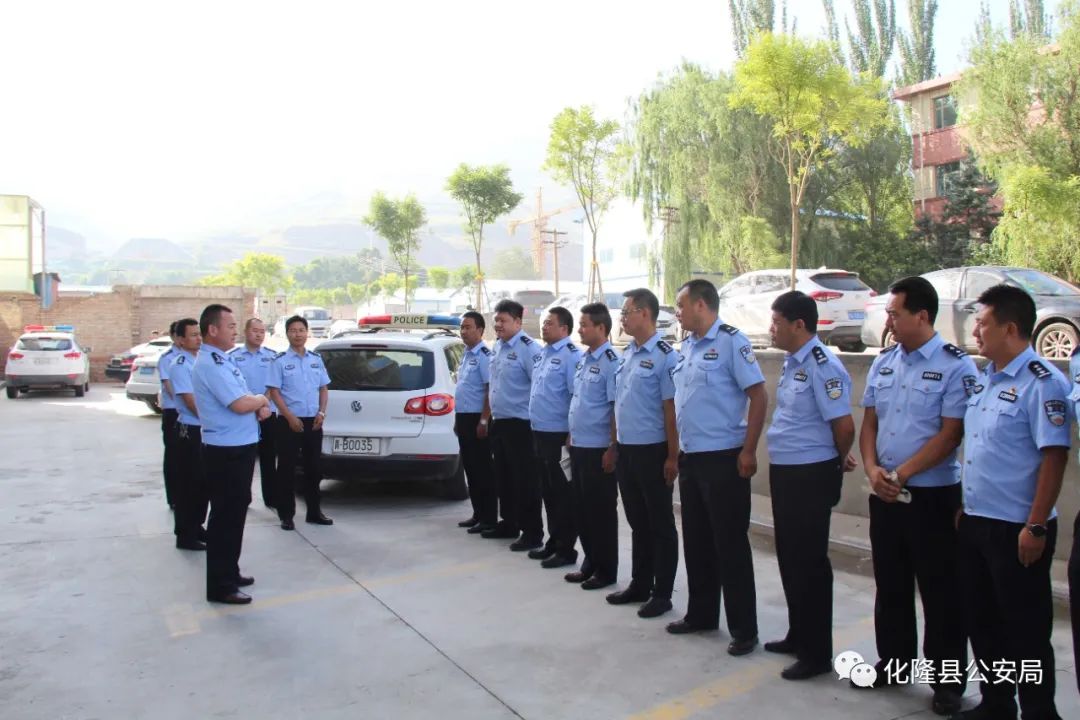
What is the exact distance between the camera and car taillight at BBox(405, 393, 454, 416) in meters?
8.00

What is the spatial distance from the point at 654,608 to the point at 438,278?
108772 mm

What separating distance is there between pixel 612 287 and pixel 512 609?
2354 inches

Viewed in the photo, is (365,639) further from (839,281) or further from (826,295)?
(839,281)

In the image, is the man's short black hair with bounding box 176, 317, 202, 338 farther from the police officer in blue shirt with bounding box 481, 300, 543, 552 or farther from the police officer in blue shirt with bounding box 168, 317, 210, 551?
the police officer in blue shirt with bounding box 481, 300, 543, 552

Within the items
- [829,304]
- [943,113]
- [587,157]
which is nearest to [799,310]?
[829,304]

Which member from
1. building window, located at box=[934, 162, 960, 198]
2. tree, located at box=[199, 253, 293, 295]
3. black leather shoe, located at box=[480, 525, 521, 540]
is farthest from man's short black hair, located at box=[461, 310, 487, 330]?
tree, located at box=[199, 253, 293, 295]

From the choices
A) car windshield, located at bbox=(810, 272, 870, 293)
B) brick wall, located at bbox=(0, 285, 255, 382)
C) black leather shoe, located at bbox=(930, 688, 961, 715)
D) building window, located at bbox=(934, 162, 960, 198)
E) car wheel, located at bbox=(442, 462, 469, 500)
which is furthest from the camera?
building window, located at bbox=(934, 162, 960, 198)

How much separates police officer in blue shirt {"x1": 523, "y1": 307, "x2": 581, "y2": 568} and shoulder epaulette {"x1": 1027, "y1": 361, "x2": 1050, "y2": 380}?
3.29 m

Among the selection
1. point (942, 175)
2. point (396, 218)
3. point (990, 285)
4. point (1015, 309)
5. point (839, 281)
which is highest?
point (396, 218)

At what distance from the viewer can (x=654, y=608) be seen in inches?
205

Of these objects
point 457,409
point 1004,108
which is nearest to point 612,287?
point 1004,108

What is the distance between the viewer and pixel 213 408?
5.41 m

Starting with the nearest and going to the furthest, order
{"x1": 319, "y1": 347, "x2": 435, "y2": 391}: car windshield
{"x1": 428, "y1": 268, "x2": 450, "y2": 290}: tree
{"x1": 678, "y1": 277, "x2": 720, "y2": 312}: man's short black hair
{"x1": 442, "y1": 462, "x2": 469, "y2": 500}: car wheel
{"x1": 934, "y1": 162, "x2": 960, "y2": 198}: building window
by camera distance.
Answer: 1. {"x1": 678, "y1": 277, "x2": 720, "y2": 312}: man's short black hair
2. {"x1": 319, "y1": 347, "x2": 435, "y2": 391}: car windshield
3. {"x1": 442, "y1": 462, "x2": 469, "y2": 500}: car wheel
4. {"x1": 934, "y1": 162, "x2": 960, "y2": 198}: building window
5. {"x1": 428, "y1": 268, "x2": 450, "y2": 290}: tree

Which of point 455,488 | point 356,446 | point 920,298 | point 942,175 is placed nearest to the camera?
point 920,298
